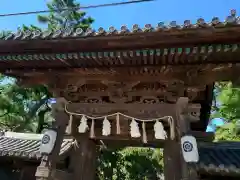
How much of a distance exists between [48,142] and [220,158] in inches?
151

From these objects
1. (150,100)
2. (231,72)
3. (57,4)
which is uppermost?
(57,4)

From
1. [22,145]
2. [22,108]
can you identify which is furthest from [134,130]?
[22,108]

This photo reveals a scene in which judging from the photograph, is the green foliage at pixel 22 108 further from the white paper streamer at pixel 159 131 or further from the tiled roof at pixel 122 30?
the white paper streamer at pixel 159 131

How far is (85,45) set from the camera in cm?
445

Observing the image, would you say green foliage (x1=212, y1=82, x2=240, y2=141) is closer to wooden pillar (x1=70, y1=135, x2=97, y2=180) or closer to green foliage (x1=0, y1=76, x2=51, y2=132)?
wooden pillar (x1=70, y1=135, x2=97, y2=180)

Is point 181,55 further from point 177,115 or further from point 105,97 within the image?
point 105,97

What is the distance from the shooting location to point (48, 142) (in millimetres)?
4918

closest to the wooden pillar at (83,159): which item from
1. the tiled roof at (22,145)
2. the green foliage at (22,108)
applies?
the tiled roof at (22,145)

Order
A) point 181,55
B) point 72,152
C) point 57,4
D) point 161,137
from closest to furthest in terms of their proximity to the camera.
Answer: point 181,55 < point 161,137 < point 72,152 < point 57,4

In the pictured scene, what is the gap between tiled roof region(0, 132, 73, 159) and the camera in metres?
5.79

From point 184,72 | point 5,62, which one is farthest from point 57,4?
point 184,72

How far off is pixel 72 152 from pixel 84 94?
1388 mm

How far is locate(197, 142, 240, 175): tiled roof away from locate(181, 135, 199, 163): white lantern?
77 centimetres

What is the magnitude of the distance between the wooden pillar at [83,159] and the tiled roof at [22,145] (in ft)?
0.87
